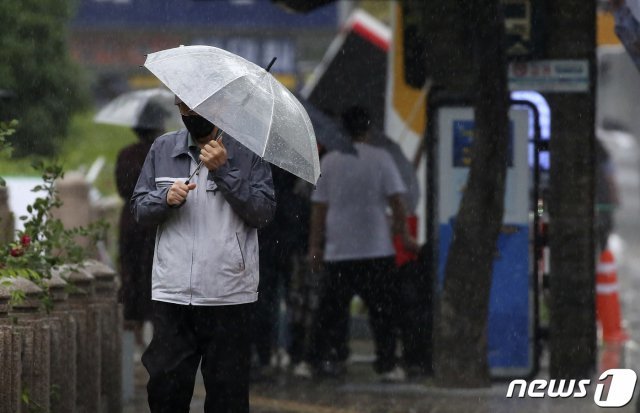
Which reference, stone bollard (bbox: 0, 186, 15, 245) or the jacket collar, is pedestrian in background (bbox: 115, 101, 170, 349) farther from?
the jacket collar

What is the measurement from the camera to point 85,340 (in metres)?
8.72

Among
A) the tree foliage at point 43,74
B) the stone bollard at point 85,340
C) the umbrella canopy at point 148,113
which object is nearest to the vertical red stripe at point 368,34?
the umbrella canopy at point 148,113

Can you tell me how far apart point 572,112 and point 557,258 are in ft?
3.33

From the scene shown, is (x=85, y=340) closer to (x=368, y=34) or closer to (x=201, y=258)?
(x=201, y=258)

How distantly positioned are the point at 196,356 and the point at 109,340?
232 centimetres

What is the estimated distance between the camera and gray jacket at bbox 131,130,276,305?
6.73m

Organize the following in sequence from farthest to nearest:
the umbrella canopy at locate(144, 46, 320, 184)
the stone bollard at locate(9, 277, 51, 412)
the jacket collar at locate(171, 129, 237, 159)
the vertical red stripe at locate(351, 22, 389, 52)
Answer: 1. the vertical red stripe at locate(351, 22, 389, 52)
2. the stone bollard at locate(9, 277, 51, 412)
3. the jacket collar at locate(171, 129, 237, 159)
4. the umbrella canopy at locate(144, 46, 320, 184)

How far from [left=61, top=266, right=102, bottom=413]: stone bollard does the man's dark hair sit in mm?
3424

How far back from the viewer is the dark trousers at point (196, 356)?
6.88 metres

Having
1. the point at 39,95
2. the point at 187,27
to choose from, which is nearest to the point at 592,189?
the point at 187,27

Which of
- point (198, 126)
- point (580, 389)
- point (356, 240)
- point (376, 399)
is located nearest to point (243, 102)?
point (198, 126)

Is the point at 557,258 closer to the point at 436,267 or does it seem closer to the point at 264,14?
the point at 436,267

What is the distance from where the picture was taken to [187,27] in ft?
91.1

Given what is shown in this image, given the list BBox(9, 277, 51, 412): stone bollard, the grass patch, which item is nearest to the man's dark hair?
BBox(9, 277, 51, 412): stone bollard
